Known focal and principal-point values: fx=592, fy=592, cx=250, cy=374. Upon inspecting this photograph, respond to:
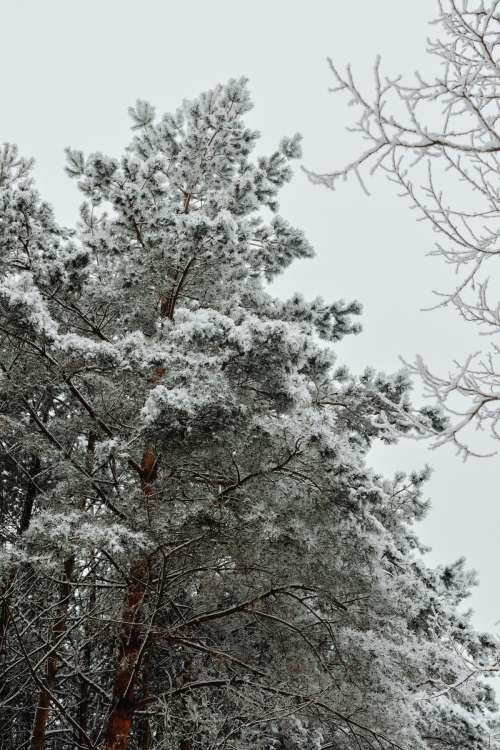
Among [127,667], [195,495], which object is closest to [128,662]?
[127,667]

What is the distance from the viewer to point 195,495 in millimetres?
6551

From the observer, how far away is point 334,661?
272 inches

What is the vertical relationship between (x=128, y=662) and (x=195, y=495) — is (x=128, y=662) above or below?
below

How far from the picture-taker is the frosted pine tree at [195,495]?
575 cm

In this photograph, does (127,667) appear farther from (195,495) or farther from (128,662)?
(195,495)

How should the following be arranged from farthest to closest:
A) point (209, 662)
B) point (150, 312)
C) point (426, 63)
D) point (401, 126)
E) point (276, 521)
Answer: point (150, 312), point (209, 662), point (276, 521), point (426, 63), point (401, 126)

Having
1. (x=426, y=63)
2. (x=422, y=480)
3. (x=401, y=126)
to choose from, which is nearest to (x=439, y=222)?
(x=401, y=126)

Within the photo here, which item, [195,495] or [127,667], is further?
[195,495]

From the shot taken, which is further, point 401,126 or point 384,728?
point 384,728

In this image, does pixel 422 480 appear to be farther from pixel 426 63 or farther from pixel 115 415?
pixel 426 63

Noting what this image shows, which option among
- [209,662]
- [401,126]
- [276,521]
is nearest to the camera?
[401,126]

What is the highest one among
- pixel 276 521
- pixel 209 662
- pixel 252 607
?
pixel 276 521

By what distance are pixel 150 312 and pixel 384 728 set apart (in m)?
5.59

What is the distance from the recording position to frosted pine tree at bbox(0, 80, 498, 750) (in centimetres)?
575
